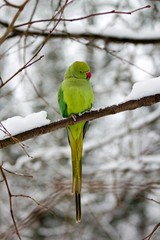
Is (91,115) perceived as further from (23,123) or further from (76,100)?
(76,100)

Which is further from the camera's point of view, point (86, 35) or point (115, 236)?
point (115, 236)

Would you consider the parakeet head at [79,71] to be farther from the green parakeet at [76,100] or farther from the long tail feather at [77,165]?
the long tail feather at [77,165]

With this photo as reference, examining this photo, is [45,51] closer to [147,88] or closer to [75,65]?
[75,65]

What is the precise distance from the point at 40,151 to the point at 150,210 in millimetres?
2481

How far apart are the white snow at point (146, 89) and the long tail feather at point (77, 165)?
93 cm

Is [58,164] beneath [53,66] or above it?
beneath

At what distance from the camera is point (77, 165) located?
10.6ft

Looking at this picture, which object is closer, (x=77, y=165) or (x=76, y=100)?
(x=77, y=165)

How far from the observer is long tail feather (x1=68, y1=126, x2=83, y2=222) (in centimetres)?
302

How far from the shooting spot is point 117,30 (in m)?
4.99

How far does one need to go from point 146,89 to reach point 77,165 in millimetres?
1065

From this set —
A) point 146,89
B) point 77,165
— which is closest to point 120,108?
point 146,89

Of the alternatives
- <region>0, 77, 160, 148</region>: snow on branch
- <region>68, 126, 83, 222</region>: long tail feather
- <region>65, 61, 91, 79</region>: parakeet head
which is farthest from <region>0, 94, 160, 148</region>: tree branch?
<region>65, 61, 91, 79</region>: parakeet head

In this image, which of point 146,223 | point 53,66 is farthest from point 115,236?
point 53,66
